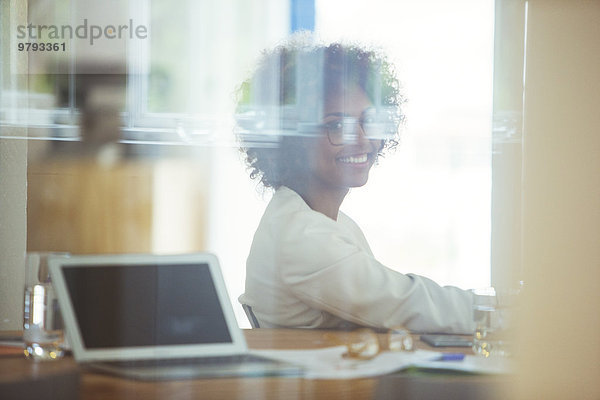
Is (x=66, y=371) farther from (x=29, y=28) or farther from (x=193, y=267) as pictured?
(x=29, y=28)

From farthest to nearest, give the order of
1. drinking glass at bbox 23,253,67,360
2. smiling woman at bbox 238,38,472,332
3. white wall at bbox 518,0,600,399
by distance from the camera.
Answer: white wall at bbox 518,0,600,399 → smiling woman at bbox 238,38,472,332 → drinking glass at bbox 23,253,67,360

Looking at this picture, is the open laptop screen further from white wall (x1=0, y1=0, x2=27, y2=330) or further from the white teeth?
the white teeth

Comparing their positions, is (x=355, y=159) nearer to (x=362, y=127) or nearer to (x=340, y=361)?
(x=362, y=127)

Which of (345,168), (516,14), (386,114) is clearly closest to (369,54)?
(386,114)

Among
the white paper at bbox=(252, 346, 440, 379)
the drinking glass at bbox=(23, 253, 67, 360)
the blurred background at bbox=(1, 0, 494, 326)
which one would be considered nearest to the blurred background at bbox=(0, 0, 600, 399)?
the blurred background at bbox=(1, 0, 494, 326)

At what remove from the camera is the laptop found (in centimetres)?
127

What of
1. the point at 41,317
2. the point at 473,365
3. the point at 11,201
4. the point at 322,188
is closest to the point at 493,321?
the point at 473,365

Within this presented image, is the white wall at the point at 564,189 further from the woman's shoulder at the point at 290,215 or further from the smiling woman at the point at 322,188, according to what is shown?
the woman's shoulder at the point at 290,215

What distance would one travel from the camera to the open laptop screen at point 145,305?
50.9 inches

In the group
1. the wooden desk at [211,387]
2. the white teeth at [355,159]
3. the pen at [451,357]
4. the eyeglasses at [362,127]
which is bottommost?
the wooden desk at [211,387]

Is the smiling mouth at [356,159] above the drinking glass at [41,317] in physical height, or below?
above

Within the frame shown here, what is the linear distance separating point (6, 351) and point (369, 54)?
100cm

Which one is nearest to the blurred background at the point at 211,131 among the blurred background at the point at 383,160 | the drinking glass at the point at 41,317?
the blurred background at the point at 383,160

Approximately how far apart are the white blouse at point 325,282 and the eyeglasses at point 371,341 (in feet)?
0.17
